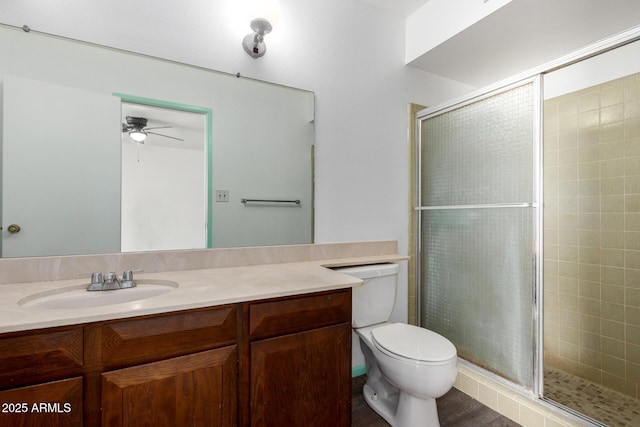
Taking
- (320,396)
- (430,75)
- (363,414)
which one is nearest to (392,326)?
(363,414)

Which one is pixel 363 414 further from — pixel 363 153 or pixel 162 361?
pixel 363 153

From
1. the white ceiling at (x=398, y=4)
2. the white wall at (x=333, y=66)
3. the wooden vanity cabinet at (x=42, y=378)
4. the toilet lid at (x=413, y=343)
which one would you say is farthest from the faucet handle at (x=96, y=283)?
the white ceiling at (x=398, y=4)

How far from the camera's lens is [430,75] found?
2.38 metres

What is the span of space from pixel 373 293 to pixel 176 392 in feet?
3.65

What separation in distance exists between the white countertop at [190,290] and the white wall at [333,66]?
0.54 m

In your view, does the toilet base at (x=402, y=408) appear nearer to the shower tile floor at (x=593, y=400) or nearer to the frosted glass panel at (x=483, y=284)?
the frosted glass panel at (x=483, y=284)

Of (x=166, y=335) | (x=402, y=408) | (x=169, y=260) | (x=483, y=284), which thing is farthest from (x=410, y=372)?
(x=169, y=260)

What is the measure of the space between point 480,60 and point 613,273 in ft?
5.26

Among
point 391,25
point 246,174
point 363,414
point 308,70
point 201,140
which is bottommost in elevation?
point 363,414

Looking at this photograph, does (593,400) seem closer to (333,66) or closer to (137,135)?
(333,66)

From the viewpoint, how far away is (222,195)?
5.38 ft

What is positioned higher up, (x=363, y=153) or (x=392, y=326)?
(x=363, y=153)

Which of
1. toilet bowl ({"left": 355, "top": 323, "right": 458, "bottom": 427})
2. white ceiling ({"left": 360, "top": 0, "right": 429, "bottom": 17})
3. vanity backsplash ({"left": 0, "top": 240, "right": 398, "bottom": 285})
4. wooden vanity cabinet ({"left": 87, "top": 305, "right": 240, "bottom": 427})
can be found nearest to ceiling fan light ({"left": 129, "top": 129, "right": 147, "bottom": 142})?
vanity backsplash ({"left": 0, "top": 240, "right": 398, "bottom": 285})

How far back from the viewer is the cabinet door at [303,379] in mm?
1115
